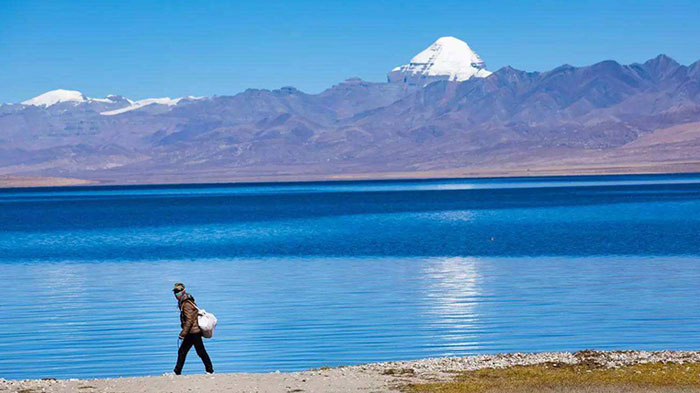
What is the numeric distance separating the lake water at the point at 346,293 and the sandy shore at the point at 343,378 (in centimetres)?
333

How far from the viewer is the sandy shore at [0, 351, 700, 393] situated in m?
18.2

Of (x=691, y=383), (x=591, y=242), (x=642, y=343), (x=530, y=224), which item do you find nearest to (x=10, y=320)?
(x=642, y=343)

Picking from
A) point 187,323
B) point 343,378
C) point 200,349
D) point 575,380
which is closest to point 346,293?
point 200,349

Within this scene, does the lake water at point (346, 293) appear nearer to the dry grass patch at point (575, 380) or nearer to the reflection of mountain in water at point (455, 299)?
the reflection of mountain in water at point (455, 299)

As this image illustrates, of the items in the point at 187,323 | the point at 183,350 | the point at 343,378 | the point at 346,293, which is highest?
the point at 187,323

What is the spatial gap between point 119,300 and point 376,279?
31.4 feet

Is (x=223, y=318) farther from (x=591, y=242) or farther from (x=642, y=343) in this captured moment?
(x=591, y=242)

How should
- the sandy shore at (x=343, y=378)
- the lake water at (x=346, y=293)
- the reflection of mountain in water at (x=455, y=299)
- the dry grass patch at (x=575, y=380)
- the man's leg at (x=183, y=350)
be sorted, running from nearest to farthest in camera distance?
the dry grass patch at (x=575, y=380) → the sandy shore at (x=343, y=378) → the man's leg at (x=183, y=350) → the lake water at (x=346, y=293) → the reflection of mountain in water at (x=455, y=299)

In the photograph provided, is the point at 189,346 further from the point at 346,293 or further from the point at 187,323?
the point at 346,293

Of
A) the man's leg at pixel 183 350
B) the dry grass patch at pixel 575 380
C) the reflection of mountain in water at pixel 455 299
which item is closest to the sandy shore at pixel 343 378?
the dry grass patch at pixel 575 380

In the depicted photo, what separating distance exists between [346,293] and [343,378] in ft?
56.2

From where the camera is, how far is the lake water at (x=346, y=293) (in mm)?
25219

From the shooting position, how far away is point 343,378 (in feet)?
62.4

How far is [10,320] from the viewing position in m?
31.4
